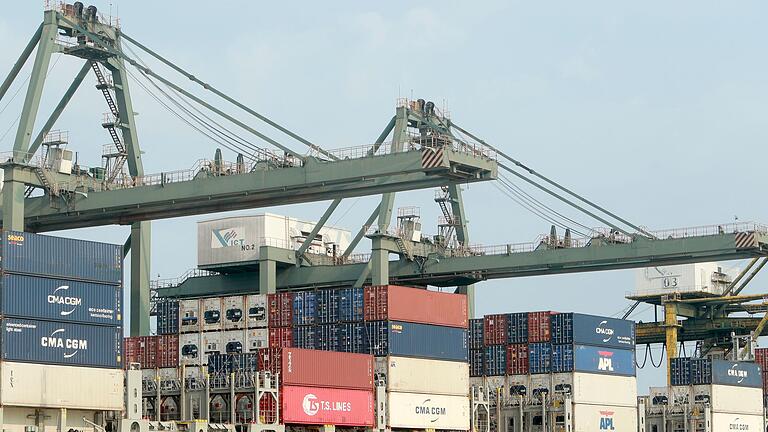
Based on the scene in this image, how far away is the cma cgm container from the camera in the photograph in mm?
74250

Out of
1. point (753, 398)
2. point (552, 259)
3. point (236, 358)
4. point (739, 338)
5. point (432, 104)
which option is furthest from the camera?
point (739, 338)

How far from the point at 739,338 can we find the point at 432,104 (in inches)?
1263

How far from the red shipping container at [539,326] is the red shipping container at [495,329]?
4.83 ft

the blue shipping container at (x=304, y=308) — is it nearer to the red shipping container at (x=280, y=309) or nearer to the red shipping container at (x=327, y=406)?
the red shipping container at (x=280, y=309)

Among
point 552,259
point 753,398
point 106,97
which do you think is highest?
point 106,97

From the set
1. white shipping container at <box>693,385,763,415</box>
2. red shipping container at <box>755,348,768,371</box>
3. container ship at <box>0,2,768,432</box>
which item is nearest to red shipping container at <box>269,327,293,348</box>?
container ship at <box>0,2,768,432</box>

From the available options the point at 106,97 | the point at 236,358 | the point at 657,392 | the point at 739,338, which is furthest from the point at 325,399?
the point at 739,338

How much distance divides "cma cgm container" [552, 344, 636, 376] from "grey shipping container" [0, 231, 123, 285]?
1114 inches

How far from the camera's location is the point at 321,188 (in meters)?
62.7

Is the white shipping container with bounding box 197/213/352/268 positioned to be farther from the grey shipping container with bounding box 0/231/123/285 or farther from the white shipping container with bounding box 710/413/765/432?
the grey shipping container with bounding box 0/231/123/285

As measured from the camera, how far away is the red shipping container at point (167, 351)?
7175 centimetres

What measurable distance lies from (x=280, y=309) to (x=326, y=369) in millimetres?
11705

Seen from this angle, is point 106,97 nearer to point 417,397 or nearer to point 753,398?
point 417,397

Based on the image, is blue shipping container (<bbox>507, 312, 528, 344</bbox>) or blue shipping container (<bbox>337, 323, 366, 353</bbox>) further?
blue shipping container (<bbox>507, 312, 528, 344</bbox>)
